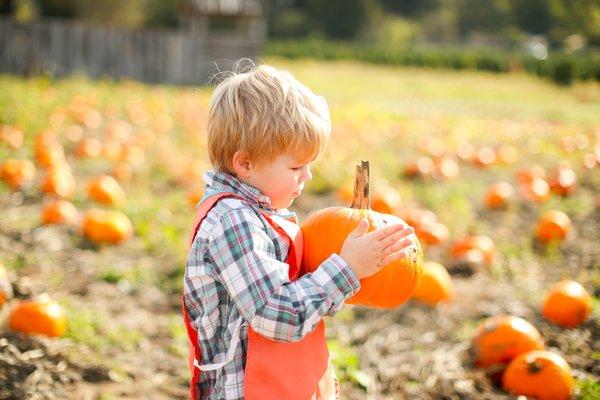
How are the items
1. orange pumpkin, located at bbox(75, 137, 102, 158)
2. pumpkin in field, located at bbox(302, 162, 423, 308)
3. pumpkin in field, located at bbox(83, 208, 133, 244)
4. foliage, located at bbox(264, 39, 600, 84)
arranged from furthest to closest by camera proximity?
foliage, located at bbox(264, 39, 600, 84), orange pumpkin, located at bbox(75, 137, 102, 158), pumpkin in field, located at bbox(83, 208, 133, 244), pumpkin in field, located at bbox(302, 162, 423, 308)

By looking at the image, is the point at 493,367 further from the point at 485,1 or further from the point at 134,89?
the point at 485,1

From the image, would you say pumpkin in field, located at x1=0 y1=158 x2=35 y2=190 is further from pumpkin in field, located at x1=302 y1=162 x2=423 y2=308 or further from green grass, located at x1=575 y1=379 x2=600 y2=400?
green grass, located at x1=575 y1=379 x2=600 y2=400

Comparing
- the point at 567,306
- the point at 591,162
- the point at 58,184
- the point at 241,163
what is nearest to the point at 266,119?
the point at 241,163

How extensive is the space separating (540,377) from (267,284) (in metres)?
1.66

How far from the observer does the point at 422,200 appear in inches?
270

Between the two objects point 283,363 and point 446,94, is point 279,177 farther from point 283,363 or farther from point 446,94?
point 446,94

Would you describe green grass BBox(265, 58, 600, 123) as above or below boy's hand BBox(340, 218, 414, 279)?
below

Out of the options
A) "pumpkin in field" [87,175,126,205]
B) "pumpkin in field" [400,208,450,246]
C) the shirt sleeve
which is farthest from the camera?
"pumpkin in field" [87,175,126,205]

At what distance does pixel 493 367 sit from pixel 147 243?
2.96 metres

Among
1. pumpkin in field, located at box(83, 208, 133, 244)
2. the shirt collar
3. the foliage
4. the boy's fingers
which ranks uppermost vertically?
the shirt collar

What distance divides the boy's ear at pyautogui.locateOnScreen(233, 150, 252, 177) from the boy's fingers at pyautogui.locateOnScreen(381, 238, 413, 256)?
485 millimetres

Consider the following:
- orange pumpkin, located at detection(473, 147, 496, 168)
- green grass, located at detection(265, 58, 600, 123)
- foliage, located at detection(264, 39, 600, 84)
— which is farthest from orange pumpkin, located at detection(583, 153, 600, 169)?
foliage, located at detection(264, 39, 600, 84)

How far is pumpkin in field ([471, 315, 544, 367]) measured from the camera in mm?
3312

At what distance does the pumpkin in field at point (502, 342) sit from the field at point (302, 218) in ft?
0.28
